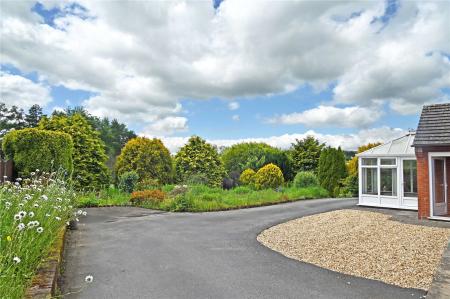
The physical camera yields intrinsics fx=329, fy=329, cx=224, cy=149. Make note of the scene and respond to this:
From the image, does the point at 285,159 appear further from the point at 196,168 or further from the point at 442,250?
the point at 442,250

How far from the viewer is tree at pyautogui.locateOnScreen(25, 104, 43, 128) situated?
44188 millimetres

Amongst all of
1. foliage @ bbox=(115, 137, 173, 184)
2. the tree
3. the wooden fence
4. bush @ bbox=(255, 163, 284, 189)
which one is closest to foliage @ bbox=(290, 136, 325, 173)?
bush @ bbox=(255, 163, 284, 189)

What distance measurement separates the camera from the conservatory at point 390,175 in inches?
532

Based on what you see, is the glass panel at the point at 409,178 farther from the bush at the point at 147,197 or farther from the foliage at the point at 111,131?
the foliage at the point at 111,131

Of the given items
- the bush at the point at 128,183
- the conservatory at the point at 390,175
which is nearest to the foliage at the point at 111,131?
the bush at the point at 128,183

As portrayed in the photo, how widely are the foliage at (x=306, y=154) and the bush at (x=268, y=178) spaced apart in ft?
20.8

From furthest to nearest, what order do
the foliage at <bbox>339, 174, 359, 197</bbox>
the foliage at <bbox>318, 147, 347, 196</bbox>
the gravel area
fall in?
the foliage at <bbox>318, 147, 347, 196</bbox> → the foliage at <bbox>339, 174, 359, 197</bbox> → the gravel area

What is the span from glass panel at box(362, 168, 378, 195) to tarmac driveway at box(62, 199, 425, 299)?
6591 mm

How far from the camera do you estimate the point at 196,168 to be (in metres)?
21.8

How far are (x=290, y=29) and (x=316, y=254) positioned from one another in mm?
7569

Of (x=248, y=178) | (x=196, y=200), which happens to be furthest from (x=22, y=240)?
(x=248, y=178)

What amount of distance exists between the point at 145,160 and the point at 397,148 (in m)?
13.8

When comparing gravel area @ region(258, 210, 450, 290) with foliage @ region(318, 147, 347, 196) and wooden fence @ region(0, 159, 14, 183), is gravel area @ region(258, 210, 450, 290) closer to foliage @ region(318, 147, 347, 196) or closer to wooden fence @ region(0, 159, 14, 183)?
foliage @ region(318, 147, 347, 196)

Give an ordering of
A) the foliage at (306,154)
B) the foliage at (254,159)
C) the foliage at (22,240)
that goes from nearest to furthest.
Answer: the foliage at (22,240) → the foliage at (254,159) → the foliage at (306,154)
